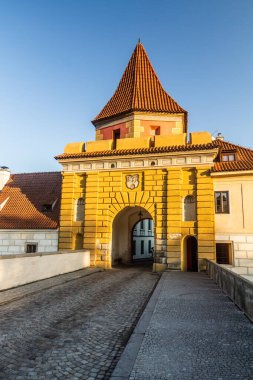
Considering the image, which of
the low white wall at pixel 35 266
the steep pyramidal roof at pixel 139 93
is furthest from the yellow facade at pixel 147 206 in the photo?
the steep pyramidal roof at pixel 139 93

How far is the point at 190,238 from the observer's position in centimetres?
1772

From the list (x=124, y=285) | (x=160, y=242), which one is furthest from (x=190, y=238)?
(x=124, y=285)

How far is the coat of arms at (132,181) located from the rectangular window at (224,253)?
6323 mm

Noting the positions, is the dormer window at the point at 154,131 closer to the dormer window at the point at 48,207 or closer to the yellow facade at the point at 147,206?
the yellow facade at the point at 147,206

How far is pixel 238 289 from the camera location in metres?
7.97

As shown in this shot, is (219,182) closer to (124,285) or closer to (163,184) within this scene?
(163,184)

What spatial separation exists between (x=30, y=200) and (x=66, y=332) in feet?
59.2

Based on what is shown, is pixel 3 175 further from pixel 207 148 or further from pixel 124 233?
pixel 207 148

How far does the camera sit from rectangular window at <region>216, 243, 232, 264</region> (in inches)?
658

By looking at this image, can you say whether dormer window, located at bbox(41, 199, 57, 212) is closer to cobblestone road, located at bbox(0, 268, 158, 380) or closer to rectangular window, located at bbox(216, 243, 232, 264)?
cobblestone road, located at bbox(0, 268, 158, 380)

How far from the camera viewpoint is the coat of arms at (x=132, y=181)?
1836 cm

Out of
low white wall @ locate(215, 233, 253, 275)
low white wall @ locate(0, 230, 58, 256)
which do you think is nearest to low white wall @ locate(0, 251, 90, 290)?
low white wall @ locate(0, 230, 58, 256)

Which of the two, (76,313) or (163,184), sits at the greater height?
(163,184)

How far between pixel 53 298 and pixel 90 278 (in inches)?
184
